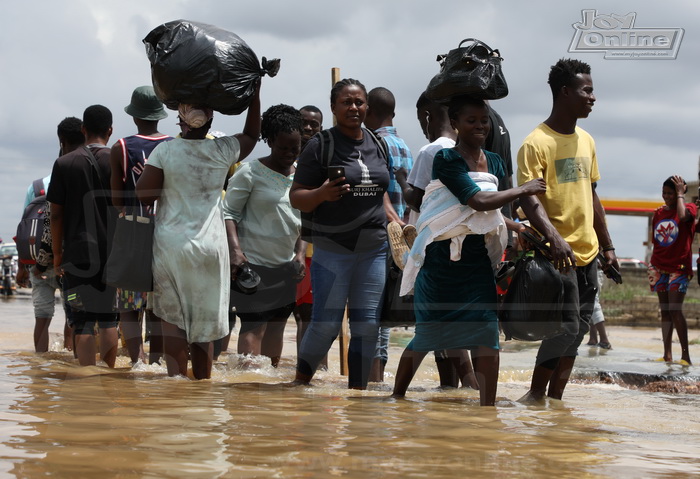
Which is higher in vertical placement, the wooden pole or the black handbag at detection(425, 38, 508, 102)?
the black handbag at detection(425, 38, 508, 102)

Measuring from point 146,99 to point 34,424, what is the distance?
291 centimetres

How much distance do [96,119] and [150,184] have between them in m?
1.79

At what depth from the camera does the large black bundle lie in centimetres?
516

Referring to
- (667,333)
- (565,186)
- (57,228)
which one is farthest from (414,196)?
(667,333)

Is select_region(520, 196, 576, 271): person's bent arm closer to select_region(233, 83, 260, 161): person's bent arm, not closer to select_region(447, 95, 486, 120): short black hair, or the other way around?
select_region(447, 95, 486, 120): short black hair

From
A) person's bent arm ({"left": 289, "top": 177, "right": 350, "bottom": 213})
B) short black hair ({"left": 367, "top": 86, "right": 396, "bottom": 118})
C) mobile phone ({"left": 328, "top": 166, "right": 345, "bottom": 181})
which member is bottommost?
person's bent arm ({"left": 289, "top": 177, "right": 350, "bottom": 213})

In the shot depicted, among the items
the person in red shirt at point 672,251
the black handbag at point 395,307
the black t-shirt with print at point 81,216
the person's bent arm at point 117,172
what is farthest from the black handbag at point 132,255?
the person in red shirt at point 672,251

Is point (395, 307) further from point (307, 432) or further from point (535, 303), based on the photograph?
point (307, 432)

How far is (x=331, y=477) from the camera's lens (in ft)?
9.72

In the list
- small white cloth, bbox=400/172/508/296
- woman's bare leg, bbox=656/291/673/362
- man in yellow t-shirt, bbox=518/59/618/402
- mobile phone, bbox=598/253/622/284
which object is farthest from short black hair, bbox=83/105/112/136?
woman's bare leg, bbox=656/291/673/362

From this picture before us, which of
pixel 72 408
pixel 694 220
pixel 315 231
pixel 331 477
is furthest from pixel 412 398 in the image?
pixel 694 220

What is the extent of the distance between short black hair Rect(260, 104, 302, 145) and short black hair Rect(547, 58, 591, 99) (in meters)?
1.89

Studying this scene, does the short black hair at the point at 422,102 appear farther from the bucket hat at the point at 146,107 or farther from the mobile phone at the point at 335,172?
the bucket hat at the point at 146,107

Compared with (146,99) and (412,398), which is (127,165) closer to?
(146,99)
